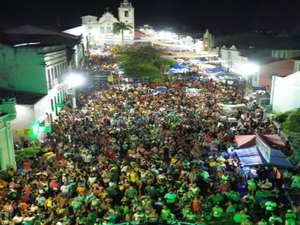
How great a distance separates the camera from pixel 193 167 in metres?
15.3

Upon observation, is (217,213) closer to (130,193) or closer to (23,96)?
(130,193)

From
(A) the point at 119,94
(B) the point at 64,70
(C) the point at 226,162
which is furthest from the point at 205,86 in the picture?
(C) the point at 226,162

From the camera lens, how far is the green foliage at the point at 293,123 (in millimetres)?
20203

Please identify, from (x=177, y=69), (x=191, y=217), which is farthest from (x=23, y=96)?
(x=177, y=69)

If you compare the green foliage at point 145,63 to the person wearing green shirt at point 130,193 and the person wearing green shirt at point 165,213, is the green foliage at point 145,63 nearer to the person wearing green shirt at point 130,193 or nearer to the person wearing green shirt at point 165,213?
the person wearing green shirt at point 130,193

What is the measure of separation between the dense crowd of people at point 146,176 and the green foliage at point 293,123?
887 mm

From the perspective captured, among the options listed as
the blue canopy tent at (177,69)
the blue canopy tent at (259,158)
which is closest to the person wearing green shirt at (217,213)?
the blue canopy tent at (259,158)

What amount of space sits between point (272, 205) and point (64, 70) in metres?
23.1

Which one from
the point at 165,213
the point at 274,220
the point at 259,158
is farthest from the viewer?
the point at 259,158

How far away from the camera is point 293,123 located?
2042cm

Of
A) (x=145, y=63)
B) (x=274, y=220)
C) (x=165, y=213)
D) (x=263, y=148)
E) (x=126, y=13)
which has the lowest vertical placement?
(x=274, y=220)

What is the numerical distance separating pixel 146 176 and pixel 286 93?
16.2 metres

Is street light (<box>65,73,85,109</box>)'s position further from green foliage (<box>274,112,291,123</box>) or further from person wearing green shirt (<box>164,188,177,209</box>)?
person wearing green shirt (<box>164,188,177,209</box>)

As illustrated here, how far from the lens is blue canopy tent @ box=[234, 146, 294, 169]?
14.4m
